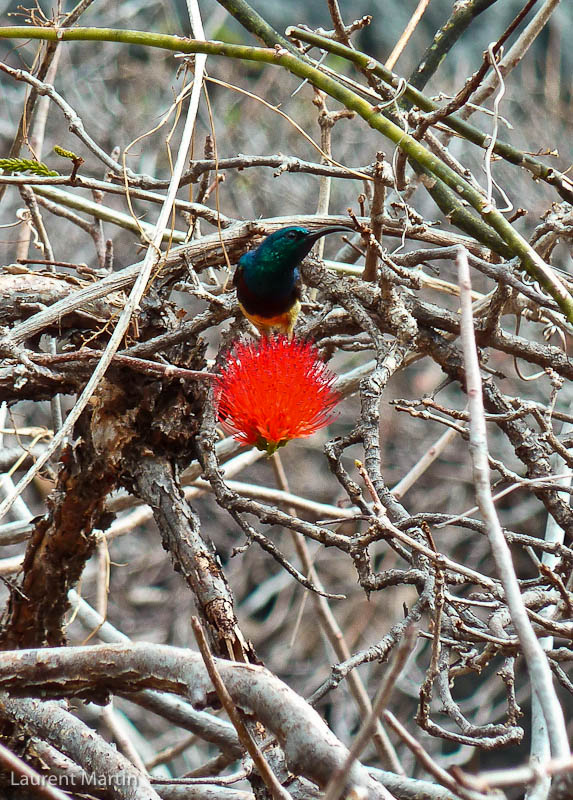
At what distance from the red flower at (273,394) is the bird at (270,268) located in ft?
0.46

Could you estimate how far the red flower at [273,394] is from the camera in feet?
3.35

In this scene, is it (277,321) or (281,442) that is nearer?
(281,442)

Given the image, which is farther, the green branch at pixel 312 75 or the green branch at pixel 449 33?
the green branch at pixel 449 33

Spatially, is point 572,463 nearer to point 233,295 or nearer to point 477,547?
point 233,295


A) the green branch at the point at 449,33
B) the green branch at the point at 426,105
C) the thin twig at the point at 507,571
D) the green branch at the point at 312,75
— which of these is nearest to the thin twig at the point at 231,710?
the thin twig at the point at 507,571

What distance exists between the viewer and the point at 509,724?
88 centimetres

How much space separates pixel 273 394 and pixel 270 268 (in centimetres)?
24

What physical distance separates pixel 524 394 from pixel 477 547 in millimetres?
756

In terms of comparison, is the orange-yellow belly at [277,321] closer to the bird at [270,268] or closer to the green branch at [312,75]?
the bird at [270,268]

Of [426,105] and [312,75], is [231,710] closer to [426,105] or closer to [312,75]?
[312,75]

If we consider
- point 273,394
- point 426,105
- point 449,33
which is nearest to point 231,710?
point 273,394

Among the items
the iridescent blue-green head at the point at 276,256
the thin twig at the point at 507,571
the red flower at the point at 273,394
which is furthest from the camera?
the iridescent blue-green head at the point at 276,256

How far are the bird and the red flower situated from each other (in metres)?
0.14

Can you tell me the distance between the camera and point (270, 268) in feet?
3.86
